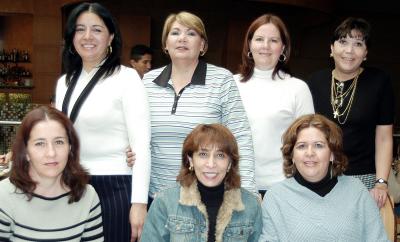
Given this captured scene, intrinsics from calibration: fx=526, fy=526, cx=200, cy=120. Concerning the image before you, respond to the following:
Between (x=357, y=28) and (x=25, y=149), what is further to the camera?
(x=357, y=28)

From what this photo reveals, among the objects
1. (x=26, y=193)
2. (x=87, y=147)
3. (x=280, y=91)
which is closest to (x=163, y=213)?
(x=87, y=147)

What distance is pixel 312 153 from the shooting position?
6.95ft

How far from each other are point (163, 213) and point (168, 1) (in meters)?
7.69

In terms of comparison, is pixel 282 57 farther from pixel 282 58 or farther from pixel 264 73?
pixel 264 73

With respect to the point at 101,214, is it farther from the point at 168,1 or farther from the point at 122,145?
the point at 168,1

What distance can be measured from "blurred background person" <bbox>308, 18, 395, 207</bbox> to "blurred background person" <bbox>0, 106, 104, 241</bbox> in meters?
1.27

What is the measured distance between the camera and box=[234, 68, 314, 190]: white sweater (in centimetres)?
236

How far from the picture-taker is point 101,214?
82.3 inches

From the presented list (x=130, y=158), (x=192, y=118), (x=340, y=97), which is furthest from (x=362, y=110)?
(x=130, y=158)

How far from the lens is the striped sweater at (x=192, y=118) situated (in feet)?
7.17

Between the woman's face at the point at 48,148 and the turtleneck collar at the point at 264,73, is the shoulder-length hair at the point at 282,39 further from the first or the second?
the woman's face at the point at 48,148

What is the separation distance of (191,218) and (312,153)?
55cm

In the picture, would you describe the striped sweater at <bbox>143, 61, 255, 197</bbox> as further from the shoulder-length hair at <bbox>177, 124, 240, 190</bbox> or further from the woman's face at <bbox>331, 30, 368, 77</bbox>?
the woman's face at <bbox>331, 30, 368, 77</bbox>

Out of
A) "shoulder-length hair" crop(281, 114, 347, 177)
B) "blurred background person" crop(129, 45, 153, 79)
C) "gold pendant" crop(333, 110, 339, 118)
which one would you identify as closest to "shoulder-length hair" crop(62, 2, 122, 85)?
"shoulder-length hair" crop(281, 114, 347, 177)
